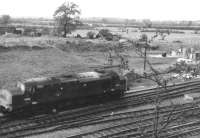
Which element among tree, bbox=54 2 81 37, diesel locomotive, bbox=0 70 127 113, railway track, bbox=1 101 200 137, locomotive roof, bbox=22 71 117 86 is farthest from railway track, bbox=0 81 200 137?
tree, bbox=54 2 81 37

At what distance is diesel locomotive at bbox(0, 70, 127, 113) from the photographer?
17.9m

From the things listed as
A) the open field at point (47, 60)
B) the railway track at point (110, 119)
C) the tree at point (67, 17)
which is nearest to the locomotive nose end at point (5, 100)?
the railway track at point (110, 119)

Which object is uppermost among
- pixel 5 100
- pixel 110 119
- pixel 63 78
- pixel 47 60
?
pixel 63 78

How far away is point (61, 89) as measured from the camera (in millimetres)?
19234

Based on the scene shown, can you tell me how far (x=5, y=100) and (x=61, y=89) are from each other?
3541 mm

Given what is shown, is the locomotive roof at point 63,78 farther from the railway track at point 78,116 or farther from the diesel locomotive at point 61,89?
the railway track at point 78,116

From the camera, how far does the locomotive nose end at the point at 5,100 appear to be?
17.7 meters

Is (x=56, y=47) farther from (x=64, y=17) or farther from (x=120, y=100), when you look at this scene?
(x=120, y=100)

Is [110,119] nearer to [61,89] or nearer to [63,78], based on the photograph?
[61,89]

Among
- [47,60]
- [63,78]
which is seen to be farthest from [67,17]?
[63,78]

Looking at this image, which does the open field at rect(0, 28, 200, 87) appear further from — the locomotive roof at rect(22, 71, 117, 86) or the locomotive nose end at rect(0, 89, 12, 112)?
the locomotive roof at rect(22, 71, 117, 86)

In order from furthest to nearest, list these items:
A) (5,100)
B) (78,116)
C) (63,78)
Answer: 1. (63,78)
2. (78,116)
3. (5,100)

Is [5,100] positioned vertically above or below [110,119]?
above

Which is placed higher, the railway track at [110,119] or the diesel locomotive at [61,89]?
the diesel locomotive at [61,89]
